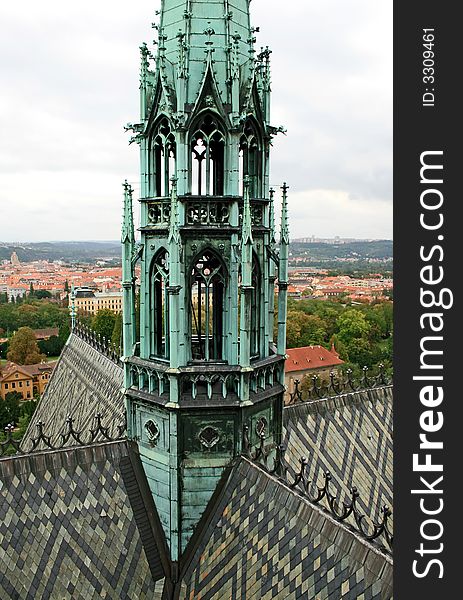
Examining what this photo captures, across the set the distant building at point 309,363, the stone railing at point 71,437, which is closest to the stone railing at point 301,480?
the stone railing at point 71,437

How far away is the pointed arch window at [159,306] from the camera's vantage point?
52.8 ft

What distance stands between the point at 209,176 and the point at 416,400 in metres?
8.09

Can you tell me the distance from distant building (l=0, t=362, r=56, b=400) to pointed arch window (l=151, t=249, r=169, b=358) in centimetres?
6878

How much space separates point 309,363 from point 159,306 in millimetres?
63510

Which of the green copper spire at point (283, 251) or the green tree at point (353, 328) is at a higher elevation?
the green copper spire at point (283, 251)

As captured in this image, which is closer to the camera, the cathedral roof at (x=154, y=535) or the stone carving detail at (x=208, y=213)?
the cathedral roof at (x=154, y=535)

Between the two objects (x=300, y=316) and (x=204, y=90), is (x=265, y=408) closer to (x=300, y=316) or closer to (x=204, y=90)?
(x=204, y=90)

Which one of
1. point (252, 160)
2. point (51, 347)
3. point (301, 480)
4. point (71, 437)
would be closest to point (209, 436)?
point (301, 480)

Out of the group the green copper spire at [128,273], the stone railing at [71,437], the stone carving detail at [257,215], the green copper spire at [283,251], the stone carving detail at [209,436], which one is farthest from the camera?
the green copper spire at [283,251]

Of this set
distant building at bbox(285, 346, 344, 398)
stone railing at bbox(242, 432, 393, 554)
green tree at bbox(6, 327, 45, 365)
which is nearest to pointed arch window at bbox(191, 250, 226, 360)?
stone railing at bbox(242, 432, 393, 554)

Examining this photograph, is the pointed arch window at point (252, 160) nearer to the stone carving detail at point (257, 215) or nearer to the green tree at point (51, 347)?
the stone carving detail at point (257, 215)

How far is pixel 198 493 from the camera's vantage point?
52.5 ft

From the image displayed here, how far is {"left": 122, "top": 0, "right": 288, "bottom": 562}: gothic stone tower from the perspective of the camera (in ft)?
49.8

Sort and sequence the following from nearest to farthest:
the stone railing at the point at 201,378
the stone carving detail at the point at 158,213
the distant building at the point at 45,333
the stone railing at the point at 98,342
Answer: the stone railing at the point at 201,378 → the stone carving detail at the point at 158,213 → the stone railing at the point at 98,342 → the distant building at the point at 45,333
